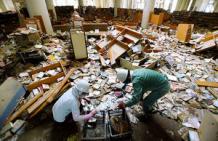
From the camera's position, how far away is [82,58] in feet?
16.2

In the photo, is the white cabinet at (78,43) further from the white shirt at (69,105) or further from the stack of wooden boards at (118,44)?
the white shirt at (69,105)

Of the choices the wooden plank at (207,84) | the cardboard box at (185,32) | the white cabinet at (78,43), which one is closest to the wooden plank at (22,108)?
the white cabinet at (78,43)

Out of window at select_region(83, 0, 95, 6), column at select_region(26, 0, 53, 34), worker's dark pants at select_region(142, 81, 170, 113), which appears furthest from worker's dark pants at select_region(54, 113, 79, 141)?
window at select_region(83, 0, 95, 6)

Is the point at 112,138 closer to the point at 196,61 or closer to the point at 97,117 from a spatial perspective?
the point at 97,117

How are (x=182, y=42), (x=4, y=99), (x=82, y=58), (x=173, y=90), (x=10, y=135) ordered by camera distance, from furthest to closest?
(x=182, y=42) < (x=82, y=58) < (x=173, y=90) < (x=4, y=99) < (x=10, y=135)

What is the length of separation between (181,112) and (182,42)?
4.59 meters

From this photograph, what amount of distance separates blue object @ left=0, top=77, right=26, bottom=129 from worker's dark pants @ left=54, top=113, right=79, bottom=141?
93 cm

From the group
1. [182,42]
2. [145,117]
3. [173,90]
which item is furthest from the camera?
[182,42]

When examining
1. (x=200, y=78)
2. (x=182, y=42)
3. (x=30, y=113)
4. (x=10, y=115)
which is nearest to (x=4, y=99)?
(x=10, y=115)

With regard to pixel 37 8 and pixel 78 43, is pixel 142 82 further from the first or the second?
pixel 37 8

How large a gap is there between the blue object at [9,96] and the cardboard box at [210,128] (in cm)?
340

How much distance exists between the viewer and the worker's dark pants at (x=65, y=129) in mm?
2578

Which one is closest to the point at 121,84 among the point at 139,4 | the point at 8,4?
the point at 139,4

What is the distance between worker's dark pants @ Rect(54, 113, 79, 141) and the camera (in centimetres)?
258
